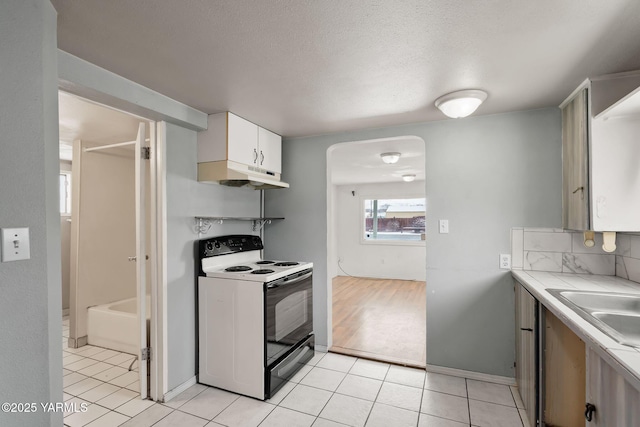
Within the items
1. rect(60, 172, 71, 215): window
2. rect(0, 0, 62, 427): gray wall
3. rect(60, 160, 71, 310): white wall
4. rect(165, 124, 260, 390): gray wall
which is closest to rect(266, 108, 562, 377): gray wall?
rect(165, 124, 260, 390): gray wall

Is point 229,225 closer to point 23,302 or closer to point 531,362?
point 23,302

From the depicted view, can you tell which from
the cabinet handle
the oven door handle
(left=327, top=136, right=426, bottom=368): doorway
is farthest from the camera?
(left=327, top=136, right=426, bottom=368): doorway

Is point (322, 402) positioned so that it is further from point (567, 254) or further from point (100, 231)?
point (100, 231)

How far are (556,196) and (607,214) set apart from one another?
55 centimetres

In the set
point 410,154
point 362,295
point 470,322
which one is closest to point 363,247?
point 362,295

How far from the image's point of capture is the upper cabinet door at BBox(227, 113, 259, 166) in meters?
2.50

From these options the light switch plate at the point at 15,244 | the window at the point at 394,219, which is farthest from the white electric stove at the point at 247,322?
the window at the point at 394,219

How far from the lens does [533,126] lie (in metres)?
2.43

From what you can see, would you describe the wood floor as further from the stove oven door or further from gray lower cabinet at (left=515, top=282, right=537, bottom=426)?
gray lower cabinet at (left=515, top=282, right=537, bottom=426)

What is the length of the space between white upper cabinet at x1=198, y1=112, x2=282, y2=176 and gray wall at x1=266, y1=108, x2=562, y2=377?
1.19 meters

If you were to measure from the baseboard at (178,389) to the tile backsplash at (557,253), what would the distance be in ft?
8.78

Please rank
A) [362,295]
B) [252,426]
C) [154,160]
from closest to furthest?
[252,426] < [154,160] < [362,295]

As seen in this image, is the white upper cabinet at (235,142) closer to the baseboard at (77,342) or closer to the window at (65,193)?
the baseboard at (77,342)

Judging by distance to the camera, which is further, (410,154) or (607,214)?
(410,154)
